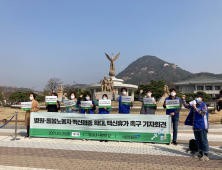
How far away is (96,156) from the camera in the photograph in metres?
5.19

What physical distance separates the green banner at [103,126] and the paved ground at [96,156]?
0.27 metres

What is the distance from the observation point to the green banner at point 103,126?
6570 millimetres

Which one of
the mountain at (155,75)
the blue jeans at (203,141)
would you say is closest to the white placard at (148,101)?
the blue jeans at (203,141)

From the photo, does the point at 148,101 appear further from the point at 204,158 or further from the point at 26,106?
the point at 26,106

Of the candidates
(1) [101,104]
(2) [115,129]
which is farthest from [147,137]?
(1) [101,104]

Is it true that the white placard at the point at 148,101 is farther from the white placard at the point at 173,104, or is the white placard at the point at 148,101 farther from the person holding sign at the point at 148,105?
the white placard at the point at 173,104

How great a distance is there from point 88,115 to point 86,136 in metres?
0.82

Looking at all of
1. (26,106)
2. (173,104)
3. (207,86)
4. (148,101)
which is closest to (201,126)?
(173,104)

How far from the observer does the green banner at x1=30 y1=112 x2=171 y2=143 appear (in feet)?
21.6

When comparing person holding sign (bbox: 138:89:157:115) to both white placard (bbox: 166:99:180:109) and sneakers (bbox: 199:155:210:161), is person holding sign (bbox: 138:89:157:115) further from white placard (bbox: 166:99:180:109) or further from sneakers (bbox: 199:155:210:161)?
sneakers (bbox: 199:155:210:161)

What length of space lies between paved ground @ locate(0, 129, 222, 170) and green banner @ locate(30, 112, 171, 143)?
0.27m

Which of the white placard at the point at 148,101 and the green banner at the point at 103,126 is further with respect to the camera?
the white placard at the point at 148,101

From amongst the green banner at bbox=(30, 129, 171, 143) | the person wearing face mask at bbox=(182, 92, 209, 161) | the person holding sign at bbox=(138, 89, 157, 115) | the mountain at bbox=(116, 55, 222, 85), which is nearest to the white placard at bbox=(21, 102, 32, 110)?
the green banner at bbox=(30, 129, 171, 143)

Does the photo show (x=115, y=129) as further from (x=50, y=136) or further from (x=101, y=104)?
(x=50, y=136)
